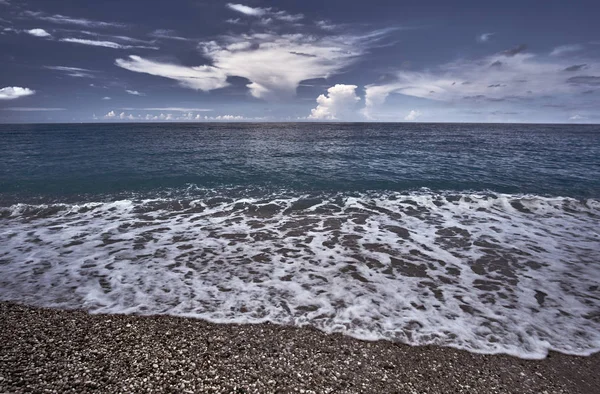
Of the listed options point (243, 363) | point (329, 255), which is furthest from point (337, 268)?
point (243, 363)

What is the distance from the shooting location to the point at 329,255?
1034 centimetres

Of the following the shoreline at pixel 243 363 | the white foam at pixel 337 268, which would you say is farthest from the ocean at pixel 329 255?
the shoreline at pixel 243 363

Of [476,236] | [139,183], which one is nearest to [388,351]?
[476,236]

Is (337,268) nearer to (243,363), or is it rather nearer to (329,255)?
(329,255)

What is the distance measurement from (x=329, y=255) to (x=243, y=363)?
5657 mm

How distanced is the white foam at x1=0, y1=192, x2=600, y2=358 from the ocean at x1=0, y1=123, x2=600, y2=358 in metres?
0.05

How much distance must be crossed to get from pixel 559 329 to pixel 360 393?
548 centimetres

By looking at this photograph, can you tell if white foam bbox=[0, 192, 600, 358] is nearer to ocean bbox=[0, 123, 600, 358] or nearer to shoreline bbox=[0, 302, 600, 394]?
ocean bbox=[0, 123, 600, 358]

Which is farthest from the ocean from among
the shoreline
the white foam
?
the shoreline

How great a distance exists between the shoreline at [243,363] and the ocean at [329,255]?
1.62ft

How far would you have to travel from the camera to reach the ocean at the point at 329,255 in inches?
271

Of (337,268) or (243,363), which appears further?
(337,268)

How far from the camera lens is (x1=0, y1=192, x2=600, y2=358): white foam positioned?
6.73 metres

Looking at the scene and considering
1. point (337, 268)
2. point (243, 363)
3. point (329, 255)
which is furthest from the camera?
point (329, 255)
